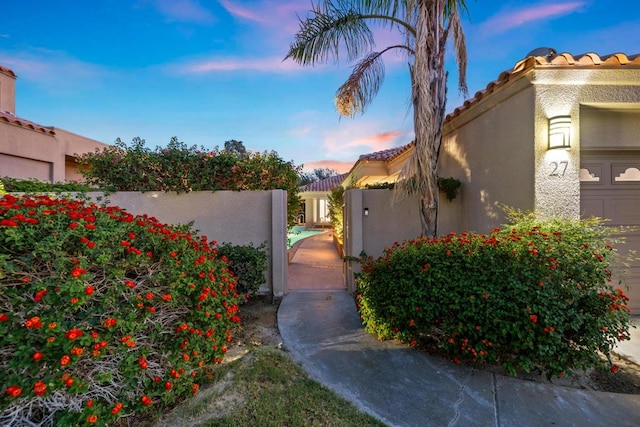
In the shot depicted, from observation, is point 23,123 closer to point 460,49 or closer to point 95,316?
point 95,316

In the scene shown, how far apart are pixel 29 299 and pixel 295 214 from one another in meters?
7.04

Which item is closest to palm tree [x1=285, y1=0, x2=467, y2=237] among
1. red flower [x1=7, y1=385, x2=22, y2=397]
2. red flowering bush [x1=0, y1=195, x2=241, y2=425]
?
red flowering bush [x1=0, y1=195, x2=241, y2=425]

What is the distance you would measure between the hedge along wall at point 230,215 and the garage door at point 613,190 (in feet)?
22.1

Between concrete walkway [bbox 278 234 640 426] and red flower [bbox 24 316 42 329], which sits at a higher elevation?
red flower [bbox 24 316 42 329]

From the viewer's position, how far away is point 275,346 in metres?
4.53

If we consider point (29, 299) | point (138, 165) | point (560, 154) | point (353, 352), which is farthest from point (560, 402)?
point (138, 165)

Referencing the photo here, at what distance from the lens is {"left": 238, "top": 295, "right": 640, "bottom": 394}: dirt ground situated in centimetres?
372

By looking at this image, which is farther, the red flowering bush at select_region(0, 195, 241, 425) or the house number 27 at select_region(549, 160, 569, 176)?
the house number 27 at select_region(549, 160, 569, 176)

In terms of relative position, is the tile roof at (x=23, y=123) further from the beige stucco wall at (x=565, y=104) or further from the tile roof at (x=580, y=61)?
the beige stucco wall at (x=565, y=104)

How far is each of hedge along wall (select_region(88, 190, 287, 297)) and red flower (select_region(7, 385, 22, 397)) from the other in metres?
4.94

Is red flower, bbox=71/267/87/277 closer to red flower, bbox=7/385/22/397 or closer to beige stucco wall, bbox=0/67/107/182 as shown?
red flower, bbox=7/385/22/397

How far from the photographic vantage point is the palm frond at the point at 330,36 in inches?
248

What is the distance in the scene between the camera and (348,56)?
6859 mm

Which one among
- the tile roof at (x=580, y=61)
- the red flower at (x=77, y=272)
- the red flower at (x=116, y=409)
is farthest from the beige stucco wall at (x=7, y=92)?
the tile roof at (x=580, y=61)
